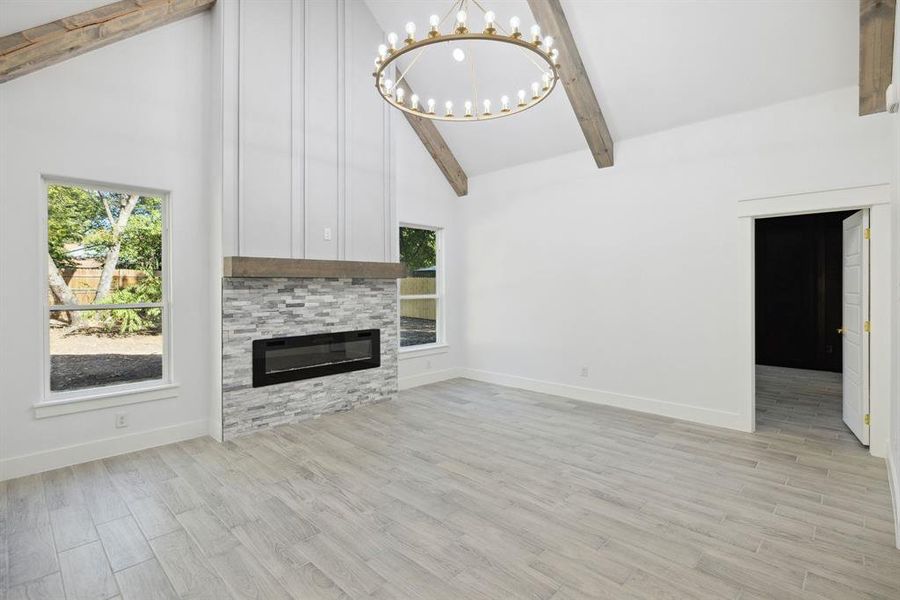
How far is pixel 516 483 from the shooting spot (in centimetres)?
319

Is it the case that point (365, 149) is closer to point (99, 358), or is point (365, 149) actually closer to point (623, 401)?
point (99, 358)

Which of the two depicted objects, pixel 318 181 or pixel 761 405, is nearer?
pixel 318 181

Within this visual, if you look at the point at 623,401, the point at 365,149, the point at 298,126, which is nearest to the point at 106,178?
the point at 298,126

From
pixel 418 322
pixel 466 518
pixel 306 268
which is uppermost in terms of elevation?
pixel 306 268

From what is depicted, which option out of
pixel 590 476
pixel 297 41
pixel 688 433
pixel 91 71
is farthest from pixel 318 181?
pixel 688 433

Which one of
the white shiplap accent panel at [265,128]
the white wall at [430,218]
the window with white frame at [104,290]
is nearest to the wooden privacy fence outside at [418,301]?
the white wall at [430,218]

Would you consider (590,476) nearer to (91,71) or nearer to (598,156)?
(598,156)

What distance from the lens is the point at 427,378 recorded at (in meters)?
6.37

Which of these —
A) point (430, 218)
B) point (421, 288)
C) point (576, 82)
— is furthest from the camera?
point (421, 288)

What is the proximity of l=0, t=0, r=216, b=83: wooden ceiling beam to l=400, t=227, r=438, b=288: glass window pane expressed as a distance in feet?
11.5

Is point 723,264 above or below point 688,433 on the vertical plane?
above

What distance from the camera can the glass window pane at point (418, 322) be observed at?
6.35 meters

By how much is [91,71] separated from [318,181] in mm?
1990

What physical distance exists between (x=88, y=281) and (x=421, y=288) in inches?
154
